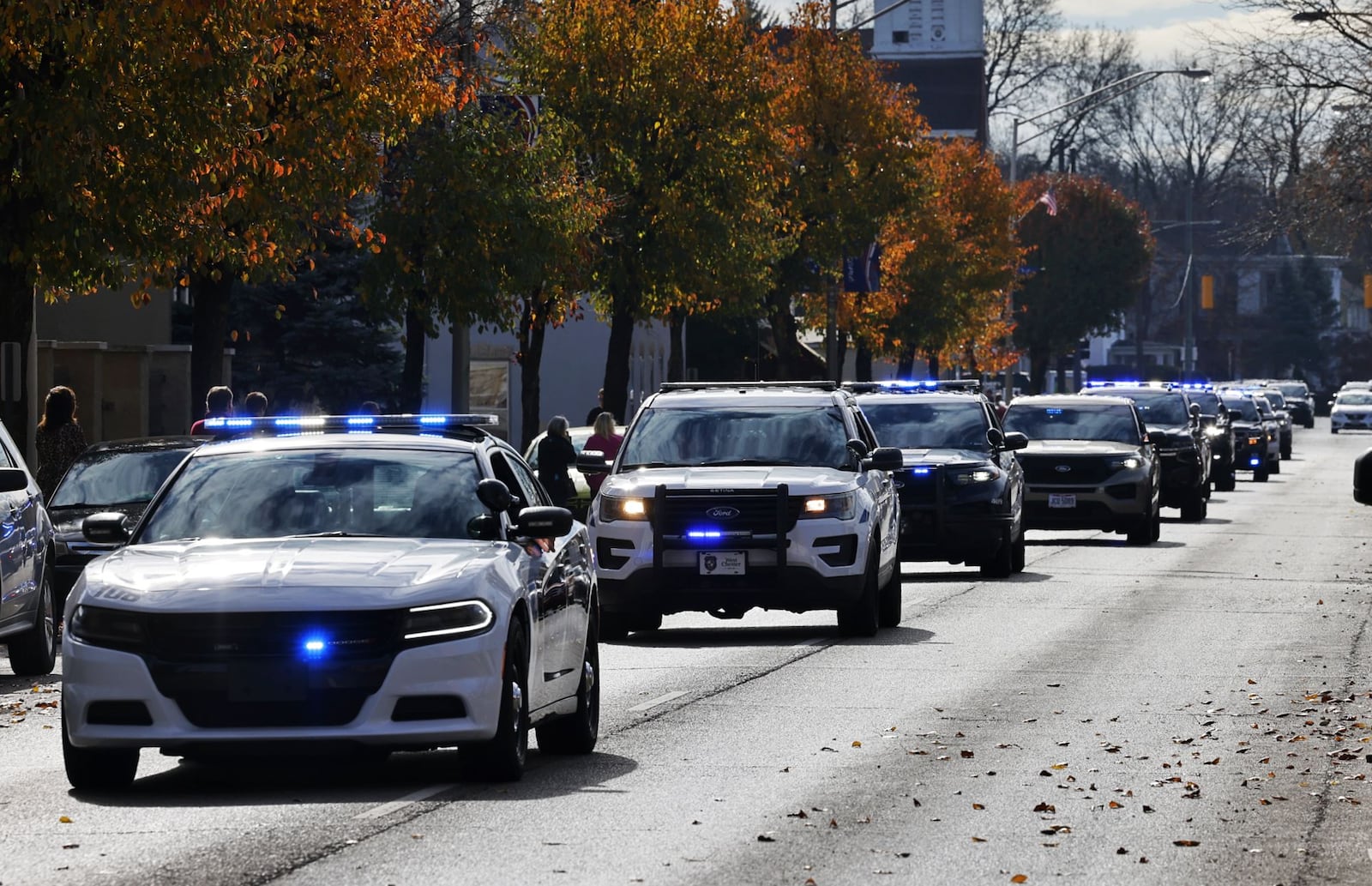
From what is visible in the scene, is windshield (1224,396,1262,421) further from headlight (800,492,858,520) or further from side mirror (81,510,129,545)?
side mirror (81,510,129,545)

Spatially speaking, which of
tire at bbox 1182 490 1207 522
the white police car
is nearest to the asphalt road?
the white police car

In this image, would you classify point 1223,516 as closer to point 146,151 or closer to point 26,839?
point 146,151

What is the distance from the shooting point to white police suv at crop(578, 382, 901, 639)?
60.8 feet

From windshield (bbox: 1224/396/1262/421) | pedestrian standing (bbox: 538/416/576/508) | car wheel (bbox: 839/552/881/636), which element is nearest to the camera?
car wheel (bbox: 839/552/881/636)

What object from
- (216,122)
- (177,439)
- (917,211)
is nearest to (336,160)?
(216,122)

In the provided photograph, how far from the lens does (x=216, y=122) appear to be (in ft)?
73.8

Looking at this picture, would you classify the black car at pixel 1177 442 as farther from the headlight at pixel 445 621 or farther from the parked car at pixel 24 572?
the headlight at pixel 445 621

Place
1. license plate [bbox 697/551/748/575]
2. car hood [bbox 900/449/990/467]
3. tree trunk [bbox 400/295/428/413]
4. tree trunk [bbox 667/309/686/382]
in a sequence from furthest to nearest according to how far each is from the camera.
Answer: tree trunk [bbox 667/309/686/382] < tree trunk [bbox 400/295/428/413] < car hood [bbox 900/449/990/467] < license plate [bbox 697/551/748/575]

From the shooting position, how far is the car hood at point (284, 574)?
10.3 m

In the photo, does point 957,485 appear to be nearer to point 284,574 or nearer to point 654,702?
point 654,702

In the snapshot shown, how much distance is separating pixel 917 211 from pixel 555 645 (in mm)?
49657

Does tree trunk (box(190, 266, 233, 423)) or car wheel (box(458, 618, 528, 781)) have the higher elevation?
tree trunk (box(190, 266, 233, 423))

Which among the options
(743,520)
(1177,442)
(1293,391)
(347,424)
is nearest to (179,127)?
(743,520)

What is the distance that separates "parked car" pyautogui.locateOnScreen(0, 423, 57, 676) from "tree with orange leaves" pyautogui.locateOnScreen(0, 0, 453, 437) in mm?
4384
